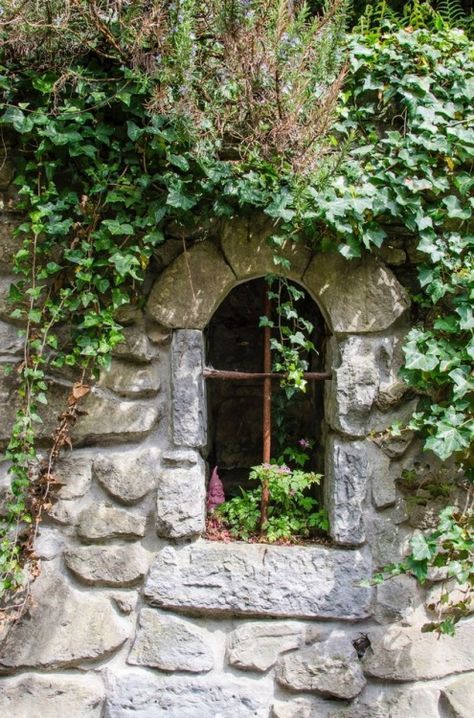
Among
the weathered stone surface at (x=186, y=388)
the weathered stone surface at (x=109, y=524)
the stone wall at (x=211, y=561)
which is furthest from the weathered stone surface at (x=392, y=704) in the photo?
the weathered stone surface at (x=186, y=388)

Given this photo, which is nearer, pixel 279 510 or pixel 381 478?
pixel 381 478

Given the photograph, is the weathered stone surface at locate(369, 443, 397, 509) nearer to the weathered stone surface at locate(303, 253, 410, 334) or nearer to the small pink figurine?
the weathered stone surface at locate(303, 253, 410, 334)

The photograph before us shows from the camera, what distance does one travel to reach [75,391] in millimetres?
1871

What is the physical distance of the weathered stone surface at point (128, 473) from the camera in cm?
190

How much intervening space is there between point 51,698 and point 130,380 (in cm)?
96

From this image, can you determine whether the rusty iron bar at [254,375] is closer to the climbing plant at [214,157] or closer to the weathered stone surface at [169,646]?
the climbing plant at [214,157]

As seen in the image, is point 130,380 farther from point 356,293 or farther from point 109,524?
point 356,293

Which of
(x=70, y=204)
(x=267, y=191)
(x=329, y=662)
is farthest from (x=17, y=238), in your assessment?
(x=329, y=662)

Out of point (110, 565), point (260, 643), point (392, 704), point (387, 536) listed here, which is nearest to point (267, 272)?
point (387, 536)

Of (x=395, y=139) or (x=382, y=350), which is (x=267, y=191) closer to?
(x=395, y=139)

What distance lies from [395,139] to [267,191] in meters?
0.42

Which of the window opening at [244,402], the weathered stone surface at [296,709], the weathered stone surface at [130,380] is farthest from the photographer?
the window opening at [244,402]

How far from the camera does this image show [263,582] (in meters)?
1.86

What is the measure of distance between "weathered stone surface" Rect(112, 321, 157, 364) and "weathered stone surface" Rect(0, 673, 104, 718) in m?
0.98
